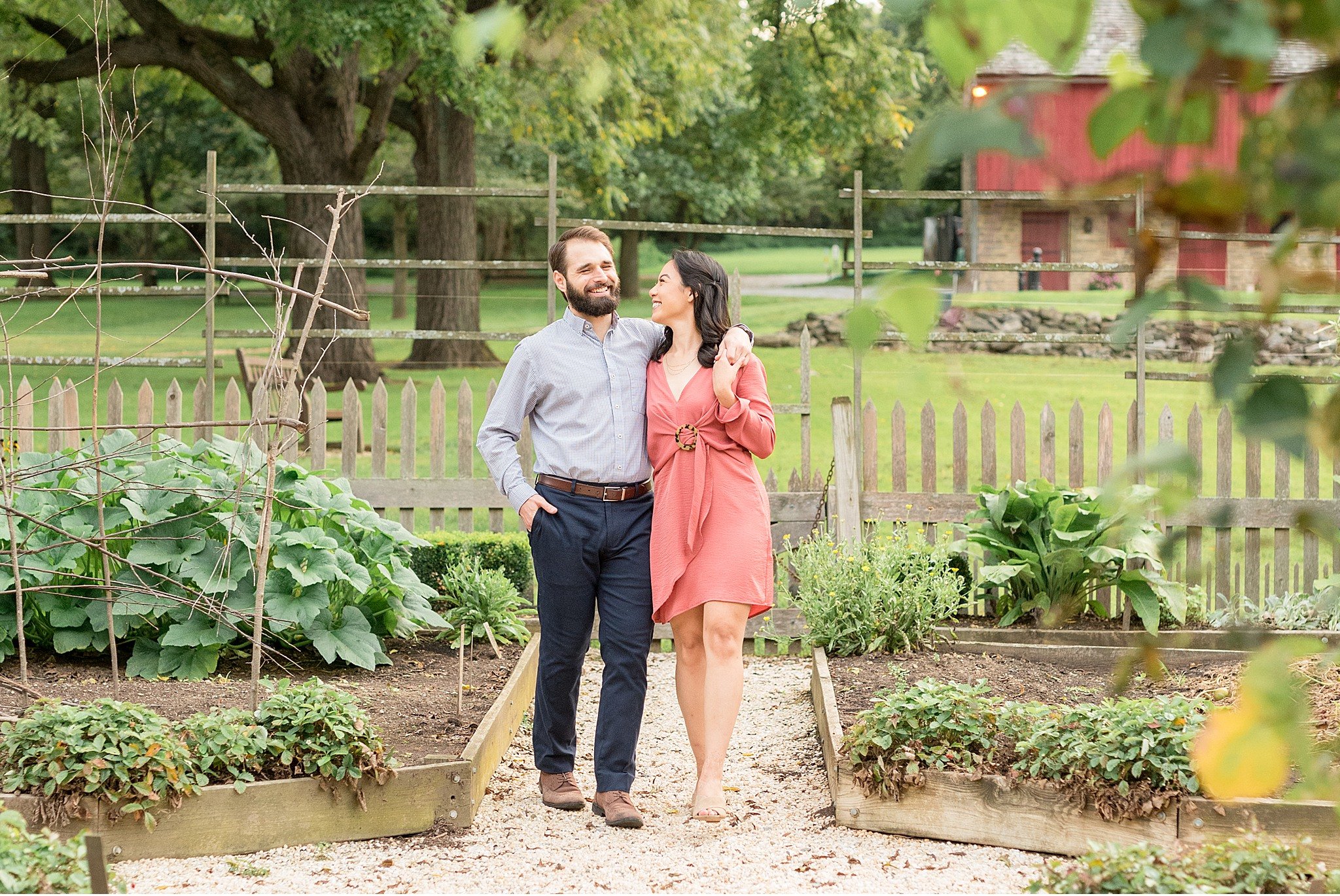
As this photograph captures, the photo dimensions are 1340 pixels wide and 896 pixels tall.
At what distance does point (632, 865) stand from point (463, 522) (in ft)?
10.7

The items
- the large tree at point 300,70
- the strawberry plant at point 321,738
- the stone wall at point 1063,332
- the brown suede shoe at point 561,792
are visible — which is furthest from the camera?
the stone wall at point 1063,332

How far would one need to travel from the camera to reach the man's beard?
13.3 ft

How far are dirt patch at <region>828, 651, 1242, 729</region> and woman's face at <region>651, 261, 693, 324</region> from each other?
152cm

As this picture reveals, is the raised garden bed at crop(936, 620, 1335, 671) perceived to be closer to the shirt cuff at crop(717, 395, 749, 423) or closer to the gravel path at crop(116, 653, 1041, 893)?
the gravel path at crop(116, 653, 1041, 893)

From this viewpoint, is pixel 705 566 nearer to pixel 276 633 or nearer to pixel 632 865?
pixel 632 865

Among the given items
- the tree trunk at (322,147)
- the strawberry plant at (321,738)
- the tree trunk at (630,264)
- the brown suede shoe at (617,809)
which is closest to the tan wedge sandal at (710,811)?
the brown suede shoe at (617,809)

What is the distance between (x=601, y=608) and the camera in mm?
4059

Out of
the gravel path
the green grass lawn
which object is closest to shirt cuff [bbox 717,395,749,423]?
the gravel path

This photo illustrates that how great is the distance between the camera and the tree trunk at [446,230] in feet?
41.2

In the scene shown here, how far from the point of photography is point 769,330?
1956 centimetres

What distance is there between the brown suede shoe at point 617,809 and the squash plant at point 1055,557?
2.32 meters

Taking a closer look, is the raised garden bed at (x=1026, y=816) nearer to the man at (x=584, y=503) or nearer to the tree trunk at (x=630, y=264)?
the man at (x=584, y=503)

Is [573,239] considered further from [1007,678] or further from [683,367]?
[1007,678]

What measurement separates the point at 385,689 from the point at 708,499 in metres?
1.59
